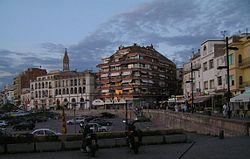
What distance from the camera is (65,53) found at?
177m

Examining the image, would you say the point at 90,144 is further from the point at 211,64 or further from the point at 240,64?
the point at 211,64

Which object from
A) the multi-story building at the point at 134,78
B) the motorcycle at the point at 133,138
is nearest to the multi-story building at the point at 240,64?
the motorcycle at the point at 133,138

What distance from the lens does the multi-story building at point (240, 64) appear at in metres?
51.7

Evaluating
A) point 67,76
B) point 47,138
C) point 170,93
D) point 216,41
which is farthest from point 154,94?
point 47,138

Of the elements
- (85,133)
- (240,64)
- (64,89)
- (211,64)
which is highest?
(211,64)

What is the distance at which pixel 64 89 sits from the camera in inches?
5969

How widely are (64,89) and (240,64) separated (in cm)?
10643

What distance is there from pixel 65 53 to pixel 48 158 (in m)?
165

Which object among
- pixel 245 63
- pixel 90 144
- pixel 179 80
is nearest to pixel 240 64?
pixel 245 63

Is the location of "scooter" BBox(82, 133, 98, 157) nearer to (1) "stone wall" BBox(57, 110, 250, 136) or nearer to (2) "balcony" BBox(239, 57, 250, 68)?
(1) "stone wall" BBox(57, 110, 250, 136)

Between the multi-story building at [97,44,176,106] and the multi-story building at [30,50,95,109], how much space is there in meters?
11.5

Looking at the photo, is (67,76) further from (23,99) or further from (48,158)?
(48,158)

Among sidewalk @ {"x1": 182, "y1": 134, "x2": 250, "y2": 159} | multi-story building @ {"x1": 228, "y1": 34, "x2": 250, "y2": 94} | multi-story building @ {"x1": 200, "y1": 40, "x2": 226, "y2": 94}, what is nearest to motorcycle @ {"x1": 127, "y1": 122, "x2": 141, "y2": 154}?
sidewalk @ {"x1": 182, "y1": 134, "x2": 250, "y2": 159}

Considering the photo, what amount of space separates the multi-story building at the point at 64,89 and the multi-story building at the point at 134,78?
11487mm
